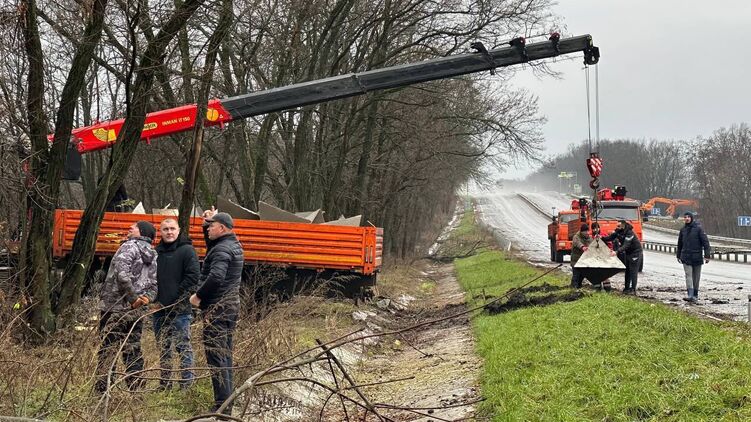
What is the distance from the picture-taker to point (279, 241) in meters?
15.5

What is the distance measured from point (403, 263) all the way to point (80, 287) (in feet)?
88.8

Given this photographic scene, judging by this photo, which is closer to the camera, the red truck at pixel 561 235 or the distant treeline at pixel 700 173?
the red truck at pixel 561 235

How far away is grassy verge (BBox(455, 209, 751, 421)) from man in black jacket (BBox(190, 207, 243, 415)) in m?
2.57

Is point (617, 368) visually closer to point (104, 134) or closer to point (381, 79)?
point (381, 79)

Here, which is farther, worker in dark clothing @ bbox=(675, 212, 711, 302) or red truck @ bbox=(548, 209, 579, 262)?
red truck @ bbox=(548, 209, 579, 262)

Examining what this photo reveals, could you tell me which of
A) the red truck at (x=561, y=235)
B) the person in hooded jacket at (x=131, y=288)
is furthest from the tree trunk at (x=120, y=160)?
the red truck at (x=561, y=235)

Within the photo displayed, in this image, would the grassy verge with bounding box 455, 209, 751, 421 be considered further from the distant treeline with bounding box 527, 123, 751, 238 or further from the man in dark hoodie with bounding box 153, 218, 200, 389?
the distant treeline with bounding box 527, 123, 751, 238

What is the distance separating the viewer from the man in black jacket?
7605mm

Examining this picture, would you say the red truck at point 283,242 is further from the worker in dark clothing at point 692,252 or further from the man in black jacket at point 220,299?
the man in black jacket at point 220,299

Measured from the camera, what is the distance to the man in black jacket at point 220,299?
761 centimetres

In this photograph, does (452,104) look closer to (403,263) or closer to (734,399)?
(403,263)

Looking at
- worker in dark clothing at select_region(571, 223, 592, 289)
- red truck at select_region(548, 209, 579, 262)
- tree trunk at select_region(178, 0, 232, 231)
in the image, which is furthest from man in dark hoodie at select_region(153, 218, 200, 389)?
red truck at select_region(548, 209, 579, 262)

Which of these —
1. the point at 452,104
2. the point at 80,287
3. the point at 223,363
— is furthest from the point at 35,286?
the point at 452,104

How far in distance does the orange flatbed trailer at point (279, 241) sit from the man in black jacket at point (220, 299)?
7.25m
